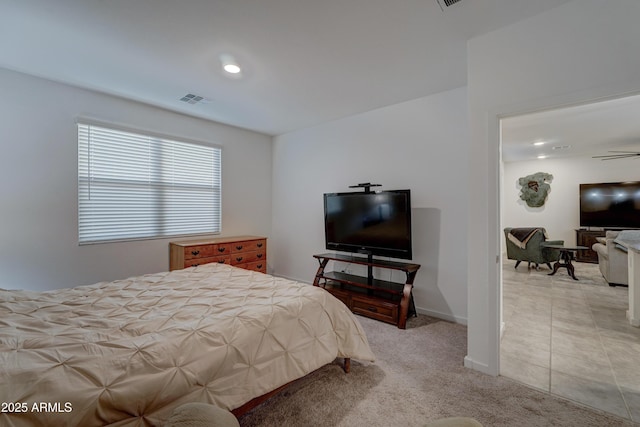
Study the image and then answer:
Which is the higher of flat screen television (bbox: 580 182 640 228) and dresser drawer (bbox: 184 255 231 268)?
flat screen television (bbox: 580 182 640 228)

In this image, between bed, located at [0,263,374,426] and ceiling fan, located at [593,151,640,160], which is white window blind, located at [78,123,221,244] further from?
ceiling fan, located at [593,151,640,160]

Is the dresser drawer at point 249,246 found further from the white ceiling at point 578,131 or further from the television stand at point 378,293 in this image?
the white ceiling at point 578,131

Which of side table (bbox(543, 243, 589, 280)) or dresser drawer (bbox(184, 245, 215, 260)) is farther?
side table (bbox(543, 243, 589, 280))

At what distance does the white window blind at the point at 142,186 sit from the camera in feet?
10.5

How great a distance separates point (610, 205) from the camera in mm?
6418

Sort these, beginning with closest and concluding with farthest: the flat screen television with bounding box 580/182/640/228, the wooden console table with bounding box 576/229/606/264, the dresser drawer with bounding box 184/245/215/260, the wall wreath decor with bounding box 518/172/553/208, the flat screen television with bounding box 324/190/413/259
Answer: the flat screen television with bounding box 324/190/413/259 → the dresser drawer with bounding box 184/245/215/260 → the flat screen television with bounding box 580/182/640/228 → the wooden console table with bounding box 576/229/606/264 → the wall wreath decor with bounding box 518/172/553/208

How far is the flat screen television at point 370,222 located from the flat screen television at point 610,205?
6.53 m

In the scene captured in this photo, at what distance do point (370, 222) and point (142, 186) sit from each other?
3.11 meters

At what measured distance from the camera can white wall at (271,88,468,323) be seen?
10.4 ft

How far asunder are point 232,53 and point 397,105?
7.14 feet

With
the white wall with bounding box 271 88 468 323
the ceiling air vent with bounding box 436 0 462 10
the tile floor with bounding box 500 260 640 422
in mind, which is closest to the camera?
the ceiling air vent with bounding box 436 0 462 10

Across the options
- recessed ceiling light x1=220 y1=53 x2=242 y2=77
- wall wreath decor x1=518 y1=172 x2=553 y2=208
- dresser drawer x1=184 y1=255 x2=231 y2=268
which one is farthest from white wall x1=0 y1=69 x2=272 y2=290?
wall wreath decor x1=518 y1=172 x2=553 y2=208

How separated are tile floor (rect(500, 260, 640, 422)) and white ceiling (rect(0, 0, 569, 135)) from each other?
2745 millimetres

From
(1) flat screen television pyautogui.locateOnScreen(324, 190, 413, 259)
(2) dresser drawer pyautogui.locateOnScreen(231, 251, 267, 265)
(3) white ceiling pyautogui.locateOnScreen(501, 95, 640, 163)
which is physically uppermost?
(3) white ceiling pyautogui.locateOnScreen(501, 95, 640, 163)
